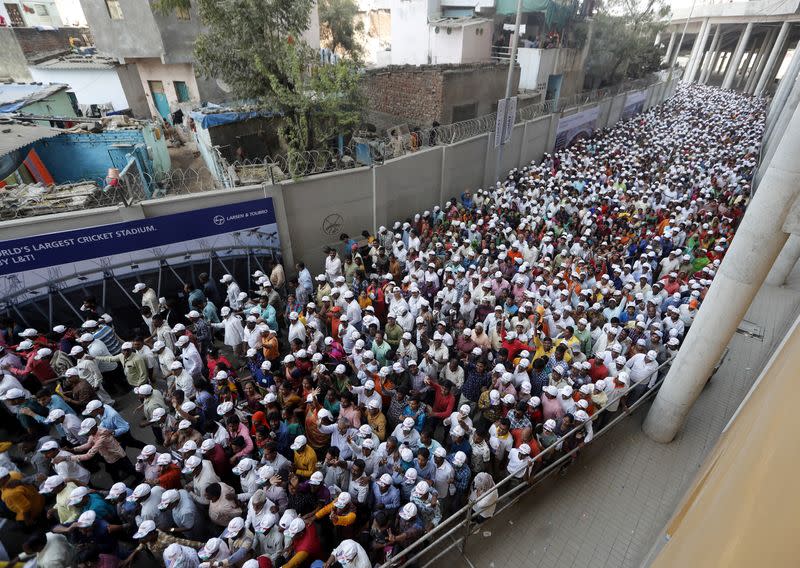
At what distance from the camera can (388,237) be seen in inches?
384

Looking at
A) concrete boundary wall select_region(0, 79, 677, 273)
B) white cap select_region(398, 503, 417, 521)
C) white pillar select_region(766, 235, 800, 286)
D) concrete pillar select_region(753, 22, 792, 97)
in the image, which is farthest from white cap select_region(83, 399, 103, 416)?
concrete pillar select_region(753, 22, 792, 97)

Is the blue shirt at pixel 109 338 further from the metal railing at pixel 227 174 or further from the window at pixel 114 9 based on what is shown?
the window at pixel 114 9

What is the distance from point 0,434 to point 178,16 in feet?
48.1

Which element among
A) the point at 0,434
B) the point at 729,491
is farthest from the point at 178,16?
the point at 729,491

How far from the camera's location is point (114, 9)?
48.4ft

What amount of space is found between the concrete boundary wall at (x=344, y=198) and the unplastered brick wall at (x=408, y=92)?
2.81 metres

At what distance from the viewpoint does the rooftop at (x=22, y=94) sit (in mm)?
12622

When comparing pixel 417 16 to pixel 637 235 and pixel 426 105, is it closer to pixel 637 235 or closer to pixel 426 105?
pixel 426 105

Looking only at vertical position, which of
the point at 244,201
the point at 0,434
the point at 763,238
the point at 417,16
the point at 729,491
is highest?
the point at 417,16

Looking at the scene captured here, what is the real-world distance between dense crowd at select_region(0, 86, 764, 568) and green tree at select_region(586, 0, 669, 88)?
1643 centimetres

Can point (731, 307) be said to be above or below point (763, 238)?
below

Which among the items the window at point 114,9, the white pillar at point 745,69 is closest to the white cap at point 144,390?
the window at point 114,9

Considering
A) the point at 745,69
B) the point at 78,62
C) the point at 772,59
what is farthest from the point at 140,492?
the point at 745,69

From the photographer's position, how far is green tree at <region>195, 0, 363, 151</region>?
8.55 meters
